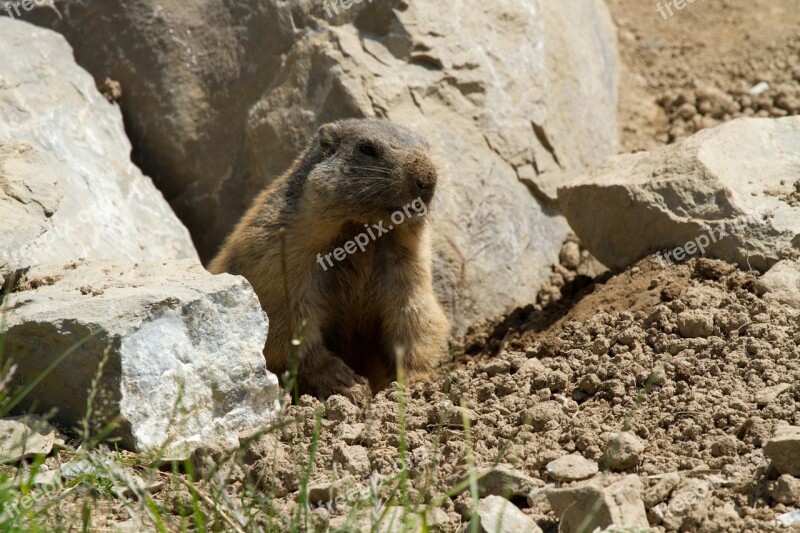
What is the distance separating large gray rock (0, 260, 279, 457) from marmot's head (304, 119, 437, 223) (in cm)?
132

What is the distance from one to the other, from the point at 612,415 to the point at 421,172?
6.99 feet

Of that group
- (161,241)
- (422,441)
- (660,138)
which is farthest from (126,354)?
(660,138)

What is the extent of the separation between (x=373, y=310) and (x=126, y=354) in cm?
258

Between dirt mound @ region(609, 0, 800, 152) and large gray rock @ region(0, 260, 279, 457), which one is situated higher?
dirt mound @ region(609, 0, 800, 152)

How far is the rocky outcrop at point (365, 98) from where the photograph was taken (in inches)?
324

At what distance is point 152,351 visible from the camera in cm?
483

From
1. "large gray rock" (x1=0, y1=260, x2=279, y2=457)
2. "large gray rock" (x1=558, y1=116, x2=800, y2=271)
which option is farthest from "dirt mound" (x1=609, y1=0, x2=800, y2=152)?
"large gray rock" (x1=0, y1=260, x2=279, y2=457)

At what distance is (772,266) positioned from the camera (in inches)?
239

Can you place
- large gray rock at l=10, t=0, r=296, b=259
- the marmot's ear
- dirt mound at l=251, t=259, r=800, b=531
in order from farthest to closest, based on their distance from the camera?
large gray rock at l=10, t=0, r=296, b=259
the marmot's ear
dirt mound at l=251, t=259, r=800, b=531

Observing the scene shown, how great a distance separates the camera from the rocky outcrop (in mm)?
8242

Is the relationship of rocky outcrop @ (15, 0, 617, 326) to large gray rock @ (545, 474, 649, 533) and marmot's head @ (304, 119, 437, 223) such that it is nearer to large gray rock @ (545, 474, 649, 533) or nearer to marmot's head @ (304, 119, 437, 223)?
marmot's head @ (304, 119, 437, 223)

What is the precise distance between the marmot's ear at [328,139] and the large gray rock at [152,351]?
66.8 inches

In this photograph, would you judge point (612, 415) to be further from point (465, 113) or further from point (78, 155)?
point (78, 155)

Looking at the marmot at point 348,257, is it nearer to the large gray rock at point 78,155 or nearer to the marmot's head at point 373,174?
the marmot's head at point 373,174
